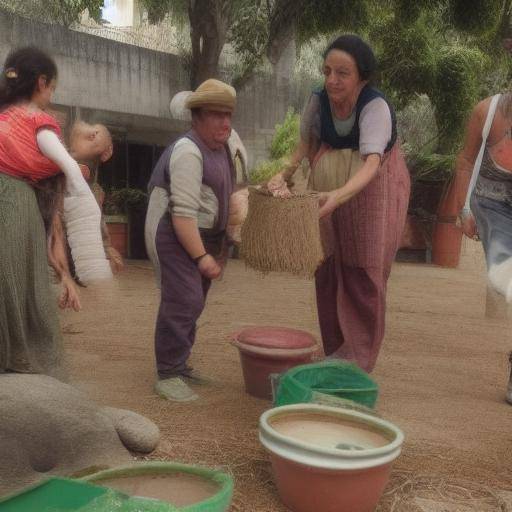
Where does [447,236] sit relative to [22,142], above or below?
below

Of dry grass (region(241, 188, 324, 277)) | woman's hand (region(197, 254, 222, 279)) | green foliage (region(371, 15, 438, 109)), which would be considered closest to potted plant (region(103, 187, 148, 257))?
green foliage (region(371, 15, 438, 109))

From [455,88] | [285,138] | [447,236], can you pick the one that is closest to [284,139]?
[285,138]

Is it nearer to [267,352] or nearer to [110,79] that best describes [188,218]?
[267,352]

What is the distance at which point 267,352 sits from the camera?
371 centimetres

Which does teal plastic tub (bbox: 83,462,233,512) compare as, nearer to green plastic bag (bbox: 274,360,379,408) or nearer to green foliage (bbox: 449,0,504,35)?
green plastic bag (bbox: 274,360,379,408)

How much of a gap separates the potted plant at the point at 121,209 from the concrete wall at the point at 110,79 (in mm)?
803

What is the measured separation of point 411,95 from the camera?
Result: 1230cm

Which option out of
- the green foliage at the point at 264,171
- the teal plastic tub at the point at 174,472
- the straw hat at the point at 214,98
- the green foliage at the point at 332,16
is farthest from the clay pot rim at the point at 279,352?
the green foliage at the point at 332,16

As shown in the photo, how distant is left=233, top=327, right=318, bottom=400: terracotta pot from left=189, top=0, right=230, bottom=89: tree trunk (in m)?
6.13

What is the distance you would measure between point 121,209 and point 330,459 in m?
8.28

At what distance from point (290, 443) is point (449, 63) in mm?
10957

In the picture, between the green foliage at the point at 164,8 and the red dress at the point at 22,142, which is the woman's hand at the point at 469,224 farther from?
the green foliage at the point at 164,8

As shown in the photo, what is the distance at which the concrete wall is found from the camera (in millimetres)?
8820

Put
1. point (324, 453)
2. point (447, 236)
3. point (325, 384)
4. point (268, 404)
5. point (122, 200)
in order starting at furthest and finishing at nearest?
point (447, 236)
point (122, 200)
point (268, 404)
point (325, 384)
point (324, 453)
